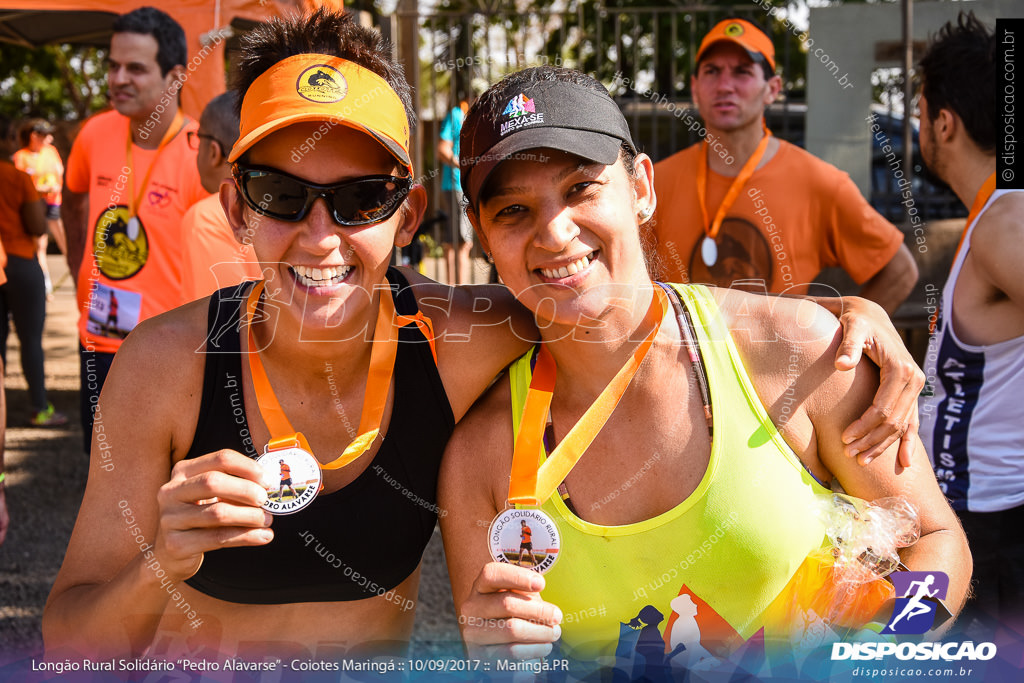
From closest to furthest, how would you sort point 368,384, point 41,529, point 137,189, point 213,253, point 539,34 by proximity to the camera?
point 368,384 < point 213,253 < point 137,189 < point 41,529 < point 539,34

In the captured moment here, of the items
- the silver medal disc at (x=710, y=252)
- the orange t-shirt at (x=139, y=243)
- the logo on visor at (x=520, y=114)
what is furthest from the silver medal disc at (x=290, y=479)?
the silver medal disc at (x=710, y=252)

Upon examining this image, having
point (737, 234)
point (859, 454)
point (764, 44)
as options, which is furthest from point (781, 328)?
point (764, 44)

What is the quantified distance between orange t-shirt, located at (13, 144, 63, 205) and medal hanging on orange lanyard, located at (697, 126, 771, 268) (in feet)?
42.4

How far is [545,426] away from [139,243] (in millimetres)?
2911

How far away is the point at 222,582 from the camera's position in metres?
2.05

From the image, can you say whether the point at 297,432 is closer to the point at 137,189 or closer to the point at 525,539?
the point at 525,539

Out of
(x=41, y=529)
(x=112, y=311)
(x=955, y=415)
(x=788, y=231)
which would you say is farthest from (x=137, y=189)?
(x=955, y=415)

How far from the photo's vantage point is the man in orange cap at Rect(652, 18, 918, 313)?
158 inches

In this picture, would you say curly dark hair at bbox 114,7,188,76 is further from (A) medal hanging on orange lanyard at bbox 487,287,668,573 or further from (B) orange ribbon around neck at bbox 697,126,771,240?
(A) medal hanging on orange lanyard at bbox 487,287,668,573

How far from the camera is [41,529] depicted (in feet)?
17.0

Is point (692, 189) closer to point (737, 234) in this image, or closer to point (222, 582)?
point (737, 234)

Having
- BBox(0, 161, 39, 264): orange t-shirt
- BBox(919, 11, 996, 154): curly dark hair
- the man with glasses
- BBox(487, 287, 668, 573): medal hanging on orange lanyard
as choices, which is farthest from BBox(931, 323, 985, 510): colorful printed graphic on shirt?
BBox(0, 161, 39, 264): orange t-shirt

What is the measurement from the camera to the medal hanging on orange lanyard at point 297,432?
73.0 inches

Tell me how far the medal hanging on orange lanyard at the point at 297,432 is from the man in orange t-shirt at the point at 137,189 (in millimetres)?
2242
